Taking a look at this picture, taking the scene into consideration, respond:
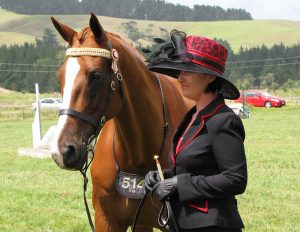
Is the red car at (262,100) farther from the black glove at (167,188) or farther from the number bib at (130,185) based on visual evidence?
the black glove at (167,188)

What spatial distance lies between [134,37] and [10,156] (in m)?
140

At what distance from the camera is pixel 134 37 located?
15312 cm

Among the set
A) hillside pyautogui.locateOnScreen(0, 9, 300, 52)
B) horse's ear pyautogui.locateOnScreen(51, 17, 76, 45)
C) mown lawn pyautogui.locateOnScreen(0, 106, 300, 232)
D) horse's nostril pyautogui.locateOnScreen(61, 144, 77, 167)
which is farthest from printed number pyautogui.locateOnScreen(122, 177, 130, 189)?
hillside pyautogui.locateOnScreen(0, 9, 300, 52)

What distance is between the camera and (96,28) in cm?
362

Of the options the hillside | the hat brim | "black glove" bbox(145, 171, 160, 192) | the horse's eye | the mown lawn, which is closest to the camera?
the hat brim

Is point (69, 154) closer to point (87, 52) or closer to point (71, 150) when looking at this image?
point (71, 150)

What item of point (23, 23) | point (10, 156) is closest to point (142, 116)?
point (10, 156)

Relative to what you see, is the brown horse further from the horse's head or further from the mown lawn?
the mown lawn

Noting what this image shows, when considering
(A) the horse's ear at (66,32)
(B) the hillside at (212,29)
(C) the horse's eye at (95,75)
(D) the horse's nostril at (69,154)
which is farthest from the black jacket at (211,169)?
(B) the hillside at (212,29)

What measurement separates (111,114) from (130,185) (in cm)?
62

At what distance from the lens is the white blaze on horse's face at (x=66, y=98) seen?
3.18 metres

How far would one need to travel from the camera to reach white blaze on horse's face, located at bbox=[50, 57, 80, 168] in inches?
125

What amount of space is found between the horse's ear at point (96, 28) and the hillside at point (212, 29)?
11472 centimetres

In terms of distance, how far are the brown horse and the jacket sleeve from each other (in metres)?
0.90
